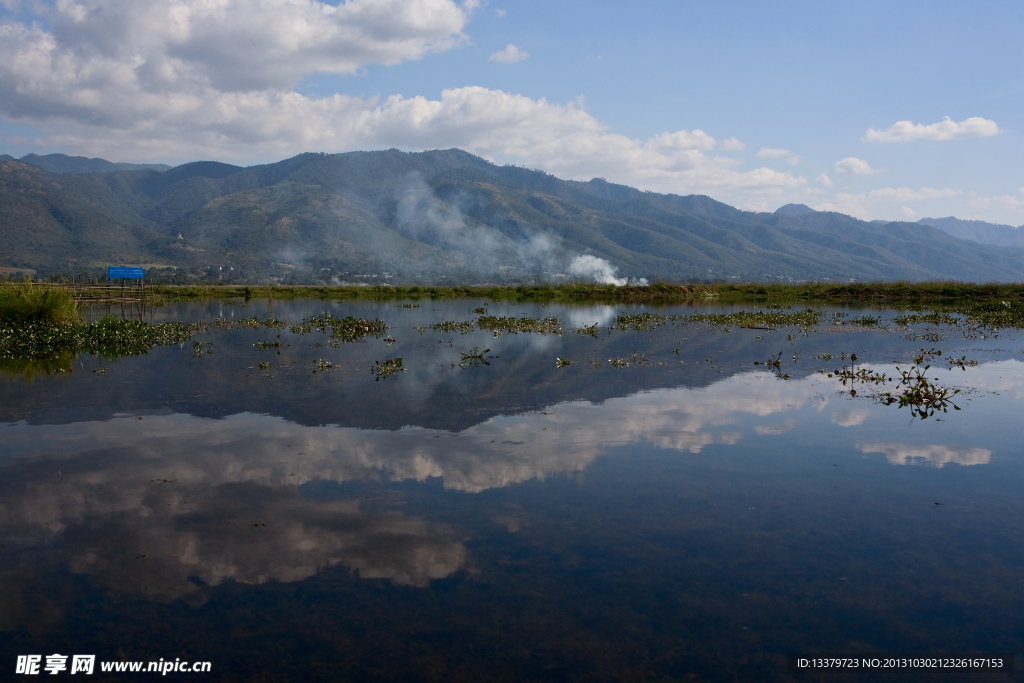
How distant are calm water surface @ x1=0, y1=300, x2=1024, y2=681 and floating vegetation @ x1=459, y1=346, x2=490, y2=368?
555 cm

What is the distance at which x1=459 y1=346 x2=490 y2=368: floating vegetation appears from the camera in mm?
21000

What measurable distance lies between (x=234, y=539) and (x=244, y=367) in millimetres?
13802

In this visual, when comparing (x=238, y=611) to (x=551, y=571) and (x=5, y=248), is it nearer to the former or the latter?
(x=551, y=571)

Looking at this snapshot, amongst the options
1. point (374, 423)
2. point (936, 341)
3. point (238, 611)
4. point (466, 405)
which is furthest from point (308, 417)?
point (936, 341)

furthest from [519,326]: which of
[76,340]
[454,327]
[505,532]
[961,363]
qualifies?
[505,532]

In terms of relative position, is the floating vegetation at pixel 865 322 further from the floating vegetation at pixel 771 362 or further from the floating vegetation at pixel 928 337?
the floating vegetation at pixel 771 362

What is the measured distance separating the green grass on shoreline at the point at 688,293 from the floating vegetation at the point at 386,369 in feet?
155

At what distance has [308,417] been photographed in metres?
13.3

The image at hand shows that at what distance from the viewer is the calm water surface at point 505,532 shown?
5.43 meters

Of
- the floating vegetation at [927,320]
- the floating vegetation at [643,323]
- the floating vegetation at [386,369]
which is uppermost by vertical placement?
the floating vegetation at [927,320]

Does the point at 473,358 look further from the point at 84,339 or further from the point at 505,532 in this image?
the point at 84,339

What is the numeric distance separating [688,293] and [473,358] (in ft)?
191

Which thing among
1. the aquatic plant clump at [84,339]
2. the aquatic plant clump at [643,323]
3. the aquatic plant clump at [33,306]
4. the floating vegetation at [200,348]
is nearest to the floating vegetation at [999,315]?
the aquatic plant clump at [643,323]

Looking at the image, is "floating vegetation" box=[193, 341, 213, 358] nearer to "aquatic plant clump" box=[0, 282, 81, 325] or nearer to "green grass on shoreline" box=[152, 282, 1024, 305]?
"aquatic plant clump" box=[0, 282, 81, 325]
